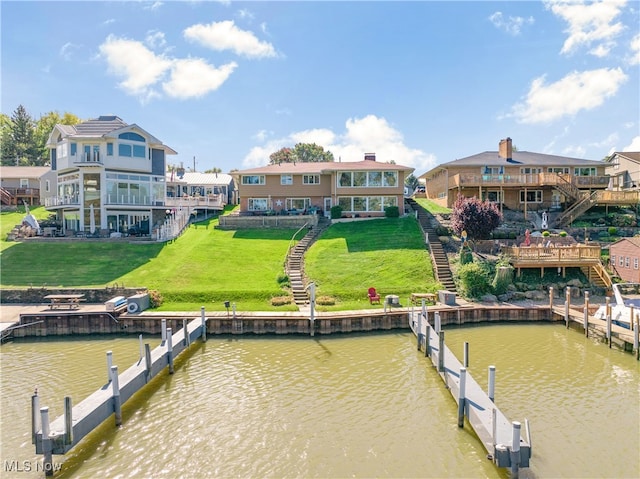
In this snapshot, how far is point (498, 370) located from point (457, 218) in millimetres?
14985

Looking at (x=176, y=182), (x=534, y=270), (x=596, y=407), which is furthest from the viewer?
(x=176, y=182)

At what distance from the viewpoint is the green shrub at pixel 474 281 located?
23.0 m

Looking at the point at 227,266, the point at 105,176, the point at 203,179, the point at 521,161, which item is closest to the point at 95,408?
the point at 227,266

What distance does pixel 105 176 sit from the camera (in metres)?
33.8

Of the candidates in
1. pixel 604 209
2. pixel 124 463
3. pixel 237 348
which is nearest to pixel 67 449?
pixel 124 463

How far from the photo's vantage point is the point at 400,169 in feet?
123

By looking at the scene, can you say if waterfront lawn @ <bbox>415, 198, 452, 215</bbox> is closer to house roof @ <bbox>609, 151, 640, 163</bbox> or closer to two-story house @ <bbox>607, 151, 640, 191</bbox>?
two-story house @ <bbox>607, 151, 640, 191</bbox>

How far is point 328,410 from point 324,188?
30.3 m

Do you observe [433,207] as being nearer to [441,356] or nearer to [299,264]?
[299,264]

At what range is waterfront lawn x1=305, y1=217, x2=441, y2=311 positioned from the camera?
23.3 m

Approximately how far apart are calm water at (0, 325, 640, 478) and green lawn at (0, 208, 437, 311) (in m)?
5.20

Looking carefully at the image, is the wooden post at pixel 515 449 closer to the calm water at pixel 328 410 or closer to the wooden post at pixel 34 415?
the calm water at pixel 328 410

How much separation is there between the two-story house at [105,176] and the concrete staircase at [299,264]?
13.6 metres

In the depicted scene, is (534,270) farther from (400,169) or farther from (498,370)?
(400,169)
